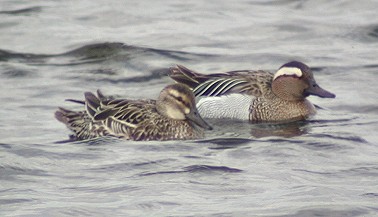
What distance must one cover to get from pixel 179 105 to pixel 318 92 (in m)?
2.07

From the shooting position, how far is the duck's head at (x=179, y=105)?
12945 millimetres

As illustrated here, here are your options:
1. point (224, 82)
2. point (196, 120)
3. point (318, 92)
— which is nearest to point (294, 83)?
point (318, 92)

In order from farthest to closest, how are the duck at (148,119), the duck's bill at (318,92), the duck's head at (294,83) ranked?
the duck's head at (294,83) < the duck's bill at (318,92) < the duck at (148,119)

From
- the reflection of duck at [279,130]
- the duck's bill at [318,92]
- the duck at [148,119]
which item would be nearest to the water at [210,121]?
the reflection of duck at [279,130]

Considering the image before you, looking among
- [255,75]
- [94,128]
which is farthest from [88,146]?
[255,75]

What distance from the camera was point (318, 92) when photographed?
14422 millimetres

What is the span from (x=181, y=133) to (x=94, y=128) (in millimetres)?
853

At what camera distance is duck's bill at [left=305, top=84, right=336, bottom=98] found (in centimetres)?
1426

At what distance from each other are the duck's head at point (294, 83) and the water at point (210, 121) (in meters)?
0.32

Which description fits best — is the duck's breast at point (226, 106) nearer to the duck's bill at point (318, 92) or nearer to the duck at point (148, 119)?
the duck's bill at point (318, 92)

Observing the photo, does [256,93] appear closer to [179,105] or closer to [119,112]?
[179,105]

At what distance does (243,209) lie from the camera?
10.1 metres

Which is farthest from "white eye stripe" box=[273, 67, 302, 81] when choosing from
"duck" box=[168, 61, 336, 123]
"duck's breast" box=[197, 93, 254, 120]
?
"duck's breast" box=[197, 93, 254, 120]

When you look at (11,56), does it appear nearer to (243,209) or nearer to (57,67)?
(57,67)
